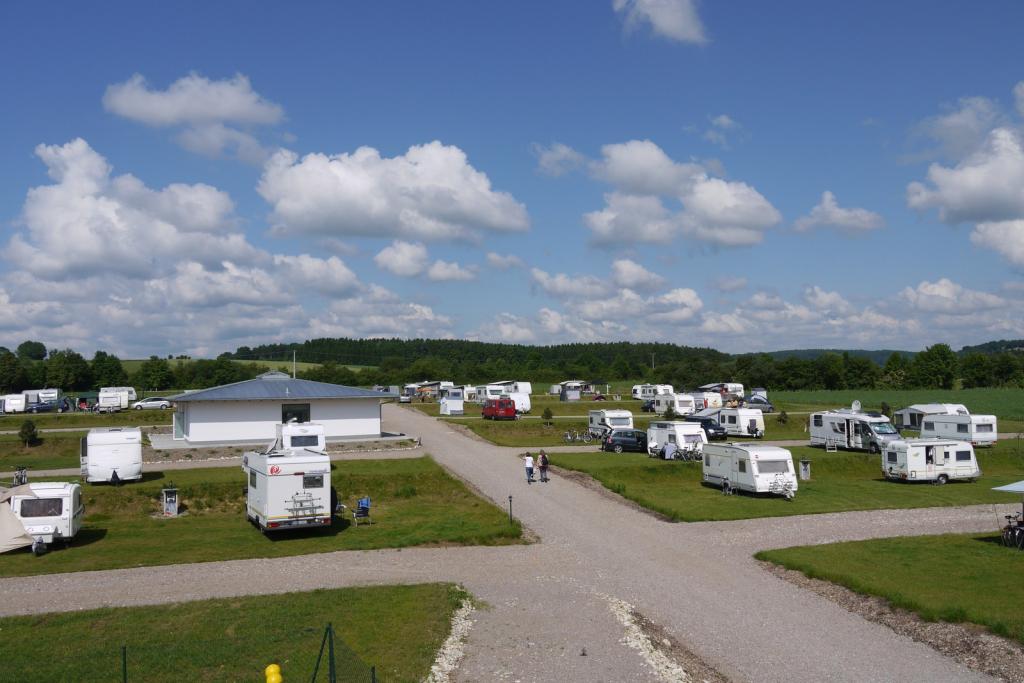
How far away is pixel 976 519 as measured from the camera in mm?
24641

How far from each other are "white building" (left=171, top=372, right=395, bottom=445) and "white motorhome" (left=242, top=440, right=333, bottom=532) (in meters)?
18.4

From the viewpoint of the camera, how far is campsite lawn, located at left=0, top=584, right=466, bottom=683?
12.1m

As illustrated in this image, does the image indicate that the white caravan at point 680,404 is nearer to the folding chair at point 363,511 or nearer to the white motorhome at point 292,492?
the folding chair at point 363,511

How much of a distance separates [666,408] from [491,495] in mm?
36129

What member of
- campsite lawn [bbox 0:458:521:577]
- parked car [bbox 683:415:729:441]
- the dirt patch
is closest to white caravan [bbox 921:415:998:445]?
parked car [bbox 683:415:729:441]

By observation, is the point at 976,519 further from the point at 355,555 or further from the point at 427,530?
the point at 355,555

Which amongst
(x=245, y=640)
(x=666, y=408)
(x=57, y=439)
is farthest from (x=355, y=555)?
(x=666, y=408)

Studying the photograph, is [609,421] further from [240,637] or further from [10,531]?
[240,637]

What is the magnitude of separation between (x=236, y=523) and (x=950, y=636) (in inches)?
801

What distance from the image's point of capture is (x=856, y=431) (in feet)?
134

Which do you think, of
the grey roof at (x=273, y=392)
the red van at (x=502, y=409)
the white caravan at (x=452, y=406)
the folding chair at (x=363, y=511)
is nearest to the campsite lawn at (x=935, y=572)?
the folding chair at (x=363, y=511)

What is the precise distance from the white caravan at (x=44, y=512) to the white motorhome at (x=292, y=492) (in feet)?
16.6

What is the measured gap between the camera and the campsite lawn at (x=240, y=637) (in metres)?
12.1

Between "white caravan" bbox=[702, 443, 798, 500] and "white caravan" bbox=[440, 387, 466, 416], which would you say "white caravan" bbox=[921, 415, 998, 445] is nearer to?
"white caravan" bbox=[702, 443, 798, 500]
